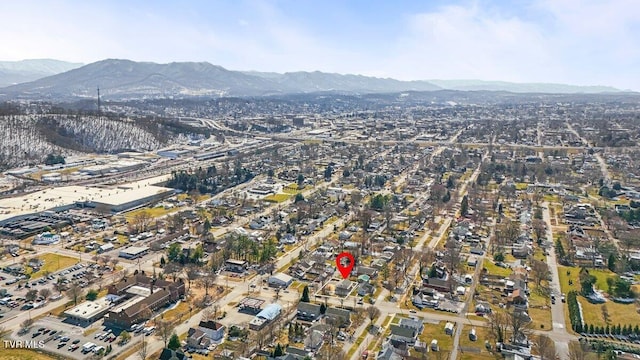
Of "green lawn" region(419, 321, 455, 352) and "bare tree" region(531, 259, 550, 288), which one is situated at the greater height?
"bare tree" region(531, 259, 550, 288)

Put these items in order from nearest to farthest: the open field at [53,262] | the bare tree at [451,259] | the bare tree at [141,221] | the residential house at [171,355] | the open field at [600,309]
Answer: the residential house at [171,355] < the open field at [600,309] < the bare tree at [451,259] < the open field at [53,262] < the bare tree at [141,221]

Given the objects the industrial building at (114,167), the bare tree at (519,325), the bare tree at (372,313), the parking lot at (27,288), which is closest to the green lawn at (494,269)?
the bare tree at (519,325)

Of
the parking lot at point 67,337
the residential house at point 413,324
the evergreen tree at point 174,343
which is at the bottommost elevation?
the parking lot at point 67,337

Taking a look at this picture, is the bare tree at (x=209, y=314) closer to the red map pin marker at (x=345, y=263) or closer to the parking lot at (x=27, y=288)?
the parking lot at (x=27, y=288)

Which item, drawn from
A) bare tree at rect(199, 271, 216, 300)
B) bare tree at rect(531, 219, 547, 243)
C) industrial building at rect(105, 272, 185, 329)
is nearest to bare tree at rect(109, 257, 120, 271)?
industrial building at rect(105, 272, 185, 329)

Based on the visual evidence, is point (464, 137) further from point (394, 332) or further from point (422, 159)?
point (394, 332)

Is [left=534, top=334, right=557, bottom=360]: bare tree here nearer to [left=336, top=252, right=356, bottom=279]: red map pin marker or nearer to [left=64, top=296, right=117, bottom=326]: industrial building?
[left=336, top=252, right=356, bottom=279]: red map pin marker

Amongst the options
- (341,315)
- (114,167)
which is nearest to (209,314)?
(341,315)
